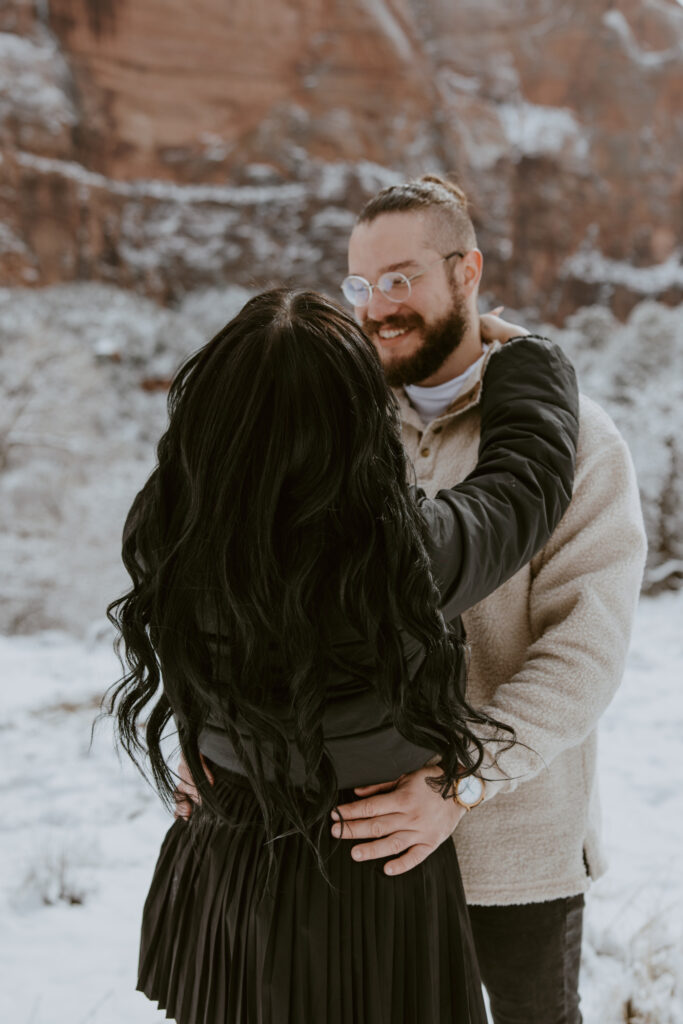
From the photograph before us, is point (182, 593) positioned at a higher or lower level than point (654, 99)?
lower

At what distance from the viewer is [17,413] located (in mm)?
13000

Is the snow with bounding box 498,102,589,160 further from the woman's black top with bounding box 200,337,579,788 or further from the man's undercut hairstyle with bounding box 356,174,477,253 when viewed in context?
the woman's black top with bounding box 200,337,579,788

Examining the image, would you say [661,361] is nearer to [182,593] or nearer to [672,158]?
[182,593]

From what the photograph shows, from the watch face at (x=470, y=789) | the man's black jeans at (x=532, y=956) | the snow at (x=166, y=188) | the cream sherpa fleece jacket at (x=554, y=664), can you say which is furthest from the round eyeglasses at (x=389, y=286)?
the snow at (x=166, y=188)

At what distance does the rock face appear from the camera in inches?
1100

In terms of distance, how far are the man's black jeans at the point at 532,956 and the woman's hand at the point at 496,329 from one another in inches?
44.7

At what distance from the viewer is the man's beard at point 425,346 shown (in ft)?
5.07

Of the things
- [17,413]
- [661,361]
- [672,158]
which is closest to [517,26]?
[672,158]

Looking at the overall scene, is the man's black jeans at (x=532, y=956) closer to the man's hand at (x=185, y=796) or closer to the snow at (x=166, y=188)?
the man's hand at (x=185, y=796)

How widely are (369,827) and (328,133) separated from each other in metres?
34.3

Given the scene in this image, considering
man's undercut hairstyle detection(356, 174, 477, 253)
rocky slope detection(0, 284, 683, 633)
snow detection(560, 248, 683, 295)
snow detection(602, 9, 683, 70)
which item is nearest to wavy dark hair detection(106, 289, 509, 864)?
man's undercut hairstyle detection(356, 174, 477, 253)

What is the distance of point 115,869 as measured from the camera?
2.80m

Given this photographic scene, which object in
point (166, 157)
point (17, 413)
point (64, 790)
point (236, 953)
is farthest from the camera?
point (166, 157)

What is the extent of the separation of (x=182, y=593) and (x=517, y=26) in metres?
40.2
